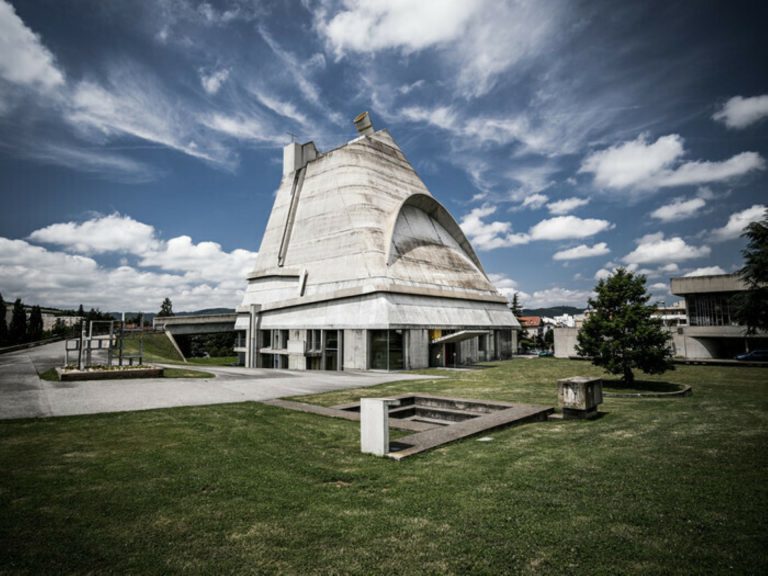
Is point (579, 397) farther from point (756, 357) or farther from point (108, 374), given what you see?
point (756, 357)

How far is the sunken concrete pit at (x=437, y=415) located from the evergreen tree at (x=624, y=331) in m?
8.29

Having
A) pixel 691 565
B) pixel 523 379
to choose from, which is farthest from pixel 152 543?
pixel 523 379

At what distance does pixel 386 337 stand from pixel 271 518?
26647 mm

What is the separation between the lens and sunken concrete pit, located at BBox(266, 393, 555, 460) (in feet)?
31.6

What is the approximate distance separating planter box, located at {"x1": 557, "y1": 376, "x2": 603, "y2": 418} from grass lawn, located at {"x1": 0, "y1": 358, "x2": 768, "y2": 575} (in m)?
1.56

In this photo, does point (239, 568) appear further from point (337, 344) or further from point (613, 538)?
point (337, 344)

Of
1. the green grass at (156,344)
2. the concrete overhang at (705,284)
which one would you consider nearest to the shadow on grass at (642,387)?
the concrete overhang at (705,284)

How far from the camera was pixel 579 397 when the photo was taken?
474 inches

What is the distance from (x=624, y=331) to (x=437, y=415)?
1068cm

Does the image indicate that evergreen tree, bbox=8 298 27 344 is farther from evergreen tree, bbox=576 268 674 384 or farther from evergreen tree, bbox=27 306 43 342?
evergreen tree, bbox=576 268 674 384

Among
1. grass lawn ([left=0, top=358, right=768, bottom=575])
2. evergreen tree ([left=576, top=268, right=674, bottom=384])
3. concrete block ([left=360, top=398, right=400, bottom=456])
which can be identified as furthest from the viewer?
evergreen tree ([left=576, top=268, right=674, bottom=384])

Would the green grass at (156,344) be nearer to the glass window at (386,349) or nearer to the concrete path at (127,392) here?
the glass window at (386,349)

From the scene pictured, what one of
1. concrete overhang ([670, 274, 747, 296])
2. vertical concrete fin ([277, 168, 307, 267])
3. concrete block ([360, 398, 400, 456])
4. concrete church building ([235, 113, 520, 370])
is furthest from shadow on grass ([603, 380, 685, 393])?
vertical concrete fin ([277, 168, 307, 267])

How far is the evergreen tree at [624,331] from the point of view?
18969 mm
